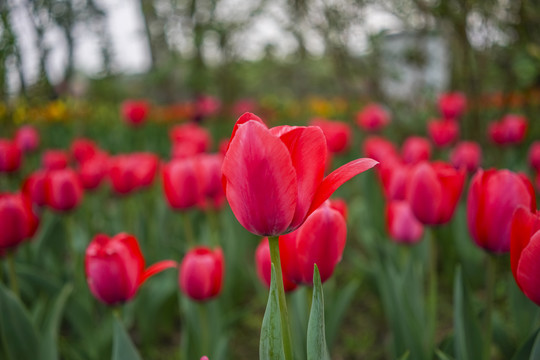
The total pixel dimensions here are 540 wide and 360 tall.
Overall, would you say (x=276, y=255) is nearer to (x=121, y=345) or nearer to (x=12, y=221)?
(x=121, y=345)

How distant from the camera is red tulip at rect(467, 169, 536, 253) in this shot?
79 centimetres

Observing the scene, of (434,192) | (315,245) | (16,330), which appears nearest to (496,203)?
(434,192)

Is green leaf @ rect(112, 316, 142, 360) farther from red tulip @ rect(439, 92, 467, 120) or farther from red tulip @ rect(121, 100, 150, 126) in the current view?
red tulip @ rect(121, 100, 150, 126)

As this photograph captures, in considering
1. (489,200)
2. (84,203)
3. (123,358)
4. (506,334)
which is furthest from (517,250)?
(84,203)

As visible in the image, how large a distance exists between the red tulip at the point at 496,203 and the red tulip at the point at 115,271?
0.63 metres

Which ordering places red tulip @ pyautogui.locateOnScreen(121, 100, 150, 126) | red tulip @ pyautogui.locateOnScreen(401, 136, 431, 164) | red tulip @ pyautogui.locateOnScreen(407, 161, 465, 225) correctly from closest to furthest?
red tulip @ pyautogui.locateOnScreen(407, 161, 465, 225) < red tulip @ pyautogui.locateOnScreen(401, 136, 431, 164) < red tulip @ pyautogui.locateOnScreen(121, 100, 150, 126)

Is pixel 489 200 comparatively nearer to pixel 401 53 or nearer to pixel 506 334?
pixel 506 334

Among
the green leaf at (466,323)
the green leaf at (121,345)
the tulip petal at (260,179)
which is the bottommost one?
the green leaf at (466,323)

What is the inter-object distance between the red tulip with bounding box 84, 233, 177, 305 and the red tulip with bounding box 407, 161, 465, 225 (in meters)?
0.61

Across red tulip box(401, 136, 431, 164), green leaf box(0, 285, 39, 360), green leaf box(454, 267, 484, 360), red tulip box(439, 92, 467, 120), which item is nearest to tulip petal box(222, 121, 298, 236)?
green leaf box(454, 267, 484, 360)

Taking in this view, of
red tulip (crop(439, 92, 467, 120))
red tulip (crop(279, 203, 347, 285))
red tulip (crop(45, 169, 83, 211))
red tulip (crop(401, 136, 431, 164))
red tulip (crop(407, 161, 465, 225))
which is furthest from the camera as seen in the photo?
red tulip (crop(439, 92, 467, 120))

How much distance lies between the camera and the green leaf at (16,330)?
103 centimetres

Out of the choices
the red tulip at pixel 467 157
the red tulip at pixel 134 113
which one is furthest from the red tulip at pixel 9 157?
the red tulip at pixel 467 157

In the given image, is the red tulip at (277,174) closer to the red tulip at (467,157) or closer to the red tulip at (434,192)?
the red tulip at (434,192)
